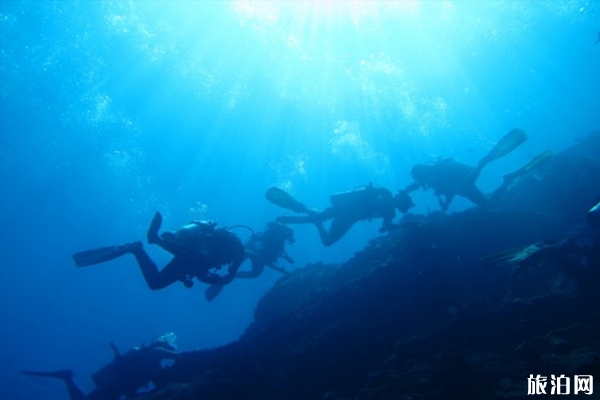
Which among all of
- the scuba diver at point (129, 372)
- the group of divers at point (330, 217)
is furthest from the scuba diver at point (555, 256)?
the scuba diver at point (129, 372)

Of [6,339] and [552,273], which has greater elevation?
[6,339]

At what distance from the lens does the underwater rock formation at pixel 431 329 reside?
4.80 meters

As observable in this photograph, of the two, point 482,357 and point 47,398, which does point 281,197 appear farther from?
point 47,398

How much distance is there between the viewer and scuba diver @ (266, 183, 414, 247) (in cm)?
1134

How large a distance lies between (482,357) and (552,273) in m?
3.40

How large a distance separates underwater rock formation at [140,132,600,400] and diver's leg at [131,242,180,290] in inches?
77.4

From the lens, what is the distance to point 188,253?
8.12 metres

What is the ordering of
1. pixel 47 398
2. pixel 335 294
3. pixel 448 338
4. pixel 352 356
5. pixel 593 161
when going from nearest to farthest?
pixel 448 338
pixel 352 356
pixel 335 294
pixel 593 161
pixel 47 398

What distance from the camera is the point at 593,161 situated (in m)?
13.7

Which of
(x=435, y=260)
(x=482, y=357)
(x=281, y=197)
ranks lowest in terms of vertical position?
(x=482, y=357)

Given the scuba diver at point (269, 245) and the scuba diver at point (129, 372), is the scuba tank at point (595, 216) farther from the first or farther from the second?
the scuba diver at point (129, 372)

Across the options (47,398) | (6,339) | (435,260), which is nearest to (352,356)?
(435,260)

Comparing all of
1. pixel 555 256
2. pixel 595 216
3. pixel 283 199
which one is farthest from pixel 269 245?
pixel 595 216

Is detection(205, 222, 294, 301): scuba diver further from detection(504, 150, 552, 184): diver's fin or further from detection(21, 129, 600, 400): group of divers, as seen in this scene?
detection(504, 150, 552, 184): diver's fin
